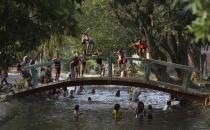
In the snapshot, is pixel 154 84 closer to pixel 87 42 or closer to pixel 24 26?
pixel 87 42

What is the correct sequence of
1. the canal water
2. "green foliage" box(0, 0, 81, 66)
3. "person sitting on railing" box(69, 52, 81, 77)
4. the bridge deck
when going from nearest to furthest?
1. "green foliage" box(0, 0, 81, 66)
2. the canal water
3. the bridge deck
4. "person sitting on railing" box(69, 52, 81, 77)

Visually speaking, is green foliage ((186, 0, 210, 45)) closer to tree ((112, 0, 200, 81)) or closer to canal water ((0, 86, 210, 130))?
canal water ((0, 86, 210, 130))

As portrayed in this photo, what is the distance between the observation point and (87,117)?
98.6 feet

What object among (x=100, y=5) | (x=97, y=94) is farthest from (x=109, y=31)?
(x=100, y=5)

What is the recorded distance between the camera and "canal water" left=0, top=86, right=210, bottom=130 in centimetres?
2612

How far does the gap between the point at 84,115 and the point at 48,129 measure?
6191 mm

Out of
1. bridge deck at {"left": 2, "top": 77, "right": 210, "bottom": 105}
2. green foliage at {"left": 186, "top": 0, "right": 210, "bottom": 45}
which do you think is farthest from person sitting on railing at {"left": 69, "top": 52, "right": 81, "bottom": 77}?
green foliage at {"left": 186, "top": 0, "right": 210, "bottom": 45}

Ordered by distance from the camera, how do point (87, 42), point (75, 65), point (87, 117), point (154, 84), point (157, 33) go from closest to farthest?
point (154, 84) < point (75, 65) < point (87, 42) < point (87, 117) < point (157, 33)

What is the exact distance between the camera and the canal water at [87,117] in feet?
85.7

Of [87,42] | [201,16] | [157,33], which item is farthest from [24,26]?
[157,33]

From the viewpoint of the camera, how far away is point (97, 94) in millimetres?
45750

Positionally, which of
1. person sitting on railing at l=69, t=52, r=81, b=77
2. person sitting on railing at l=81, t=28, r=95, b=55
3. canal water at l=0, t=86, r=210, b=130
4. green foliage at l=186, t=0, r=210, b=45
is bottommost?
canal water at l=0, t=86, r=210, b=130

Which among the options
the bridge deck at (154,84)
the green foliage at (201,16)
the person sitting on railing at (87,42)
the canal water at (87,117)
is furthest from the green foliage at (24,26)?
the person sitting on railing at (87,42)

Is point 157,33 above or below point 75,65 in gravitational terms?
above
